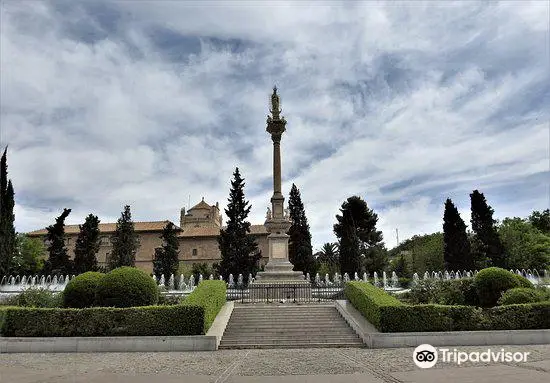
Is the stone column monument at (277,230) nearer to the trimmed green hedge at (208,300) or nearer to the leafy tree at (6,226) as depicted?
the trimmed green hedge at (208,300)

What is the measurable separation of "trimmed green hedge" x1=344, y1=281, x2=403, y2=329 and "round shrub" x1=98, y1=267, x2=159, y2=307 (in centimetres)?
838

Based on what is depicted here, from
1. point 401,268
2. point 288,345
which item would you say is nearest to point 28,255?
point 401,268

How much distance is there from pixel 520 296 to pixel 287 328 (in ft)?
28.9

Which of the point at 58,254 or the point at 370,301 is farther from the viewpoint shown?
the point at 58,254

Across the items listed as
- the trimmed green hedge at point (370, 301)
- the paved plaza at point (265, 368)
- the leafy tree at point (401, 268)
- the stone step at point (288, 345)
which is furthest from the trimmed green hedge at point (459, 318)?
the leafy tree at point (401, 268)

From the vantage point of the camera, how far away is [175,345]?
13.8 metres

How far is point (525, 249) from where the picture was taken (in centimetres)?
4778

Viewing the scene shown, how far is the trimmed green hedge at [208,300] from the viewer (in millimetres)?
15031

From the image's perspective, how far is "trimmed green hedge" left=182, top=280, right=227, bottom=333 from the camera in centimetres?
1503

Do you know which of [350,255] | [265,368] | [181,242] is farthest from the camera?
[181,242]

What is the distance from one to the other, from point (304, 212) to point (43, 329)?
4286 cm

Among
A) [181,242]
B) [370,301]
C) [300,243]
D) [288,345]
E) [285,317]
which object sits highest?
[181,242]

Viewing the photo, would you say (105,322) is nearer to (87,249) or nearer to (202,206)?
(87,249)

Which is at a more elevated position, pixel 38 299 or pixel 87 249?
pixel 87 249
